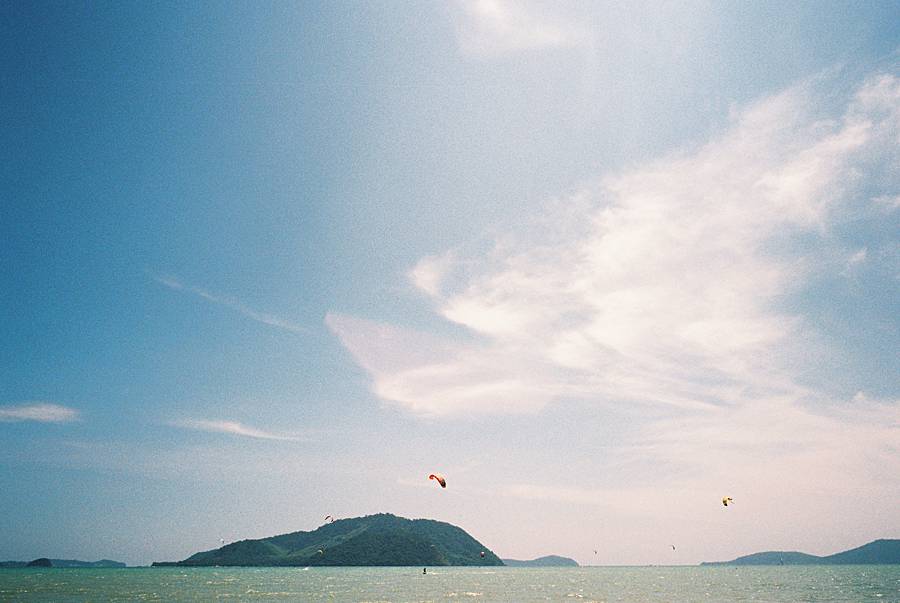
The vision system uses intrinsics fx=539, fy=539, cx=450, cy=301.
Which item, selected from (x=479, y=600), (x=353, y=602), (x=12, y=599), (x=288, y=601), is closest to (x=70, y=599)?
(x=12, y=599)

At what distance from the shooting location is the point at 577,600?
89.6 m

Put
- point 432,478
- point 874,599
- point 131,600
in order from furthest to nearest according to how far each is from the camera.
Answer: point 874,599, point 131,600, point 432,478

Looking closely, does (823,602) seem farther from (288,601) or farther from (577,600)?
(288,601)

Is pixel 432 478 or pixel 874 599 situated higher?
pixel 432 478

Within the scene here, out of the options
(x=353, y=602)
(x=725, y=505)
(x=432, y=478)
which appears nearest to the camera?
(x=432, y=478)

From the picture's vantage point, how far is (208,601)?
8419 cm

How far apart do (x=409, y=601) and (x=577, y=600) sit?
28432 millimetres

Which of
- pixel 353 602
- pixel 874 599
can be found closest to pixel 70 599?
pixel 353 602

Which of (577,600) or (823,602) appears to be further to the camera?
(577,600)

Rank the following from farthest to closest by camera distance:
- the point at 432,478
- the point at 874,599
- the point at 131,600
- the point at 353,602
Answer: the point at 874,599, the point at 131,600, the point at 353,602, the point at 432,478

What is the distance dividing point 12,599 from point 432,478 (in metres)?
83.7

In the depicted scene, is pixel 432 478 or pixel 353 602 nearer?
pixel 432 478

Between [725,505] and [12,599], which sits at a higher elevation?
[725,505]

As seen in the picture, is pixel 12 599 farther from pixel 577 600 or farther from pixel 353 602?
pixel 577 600
